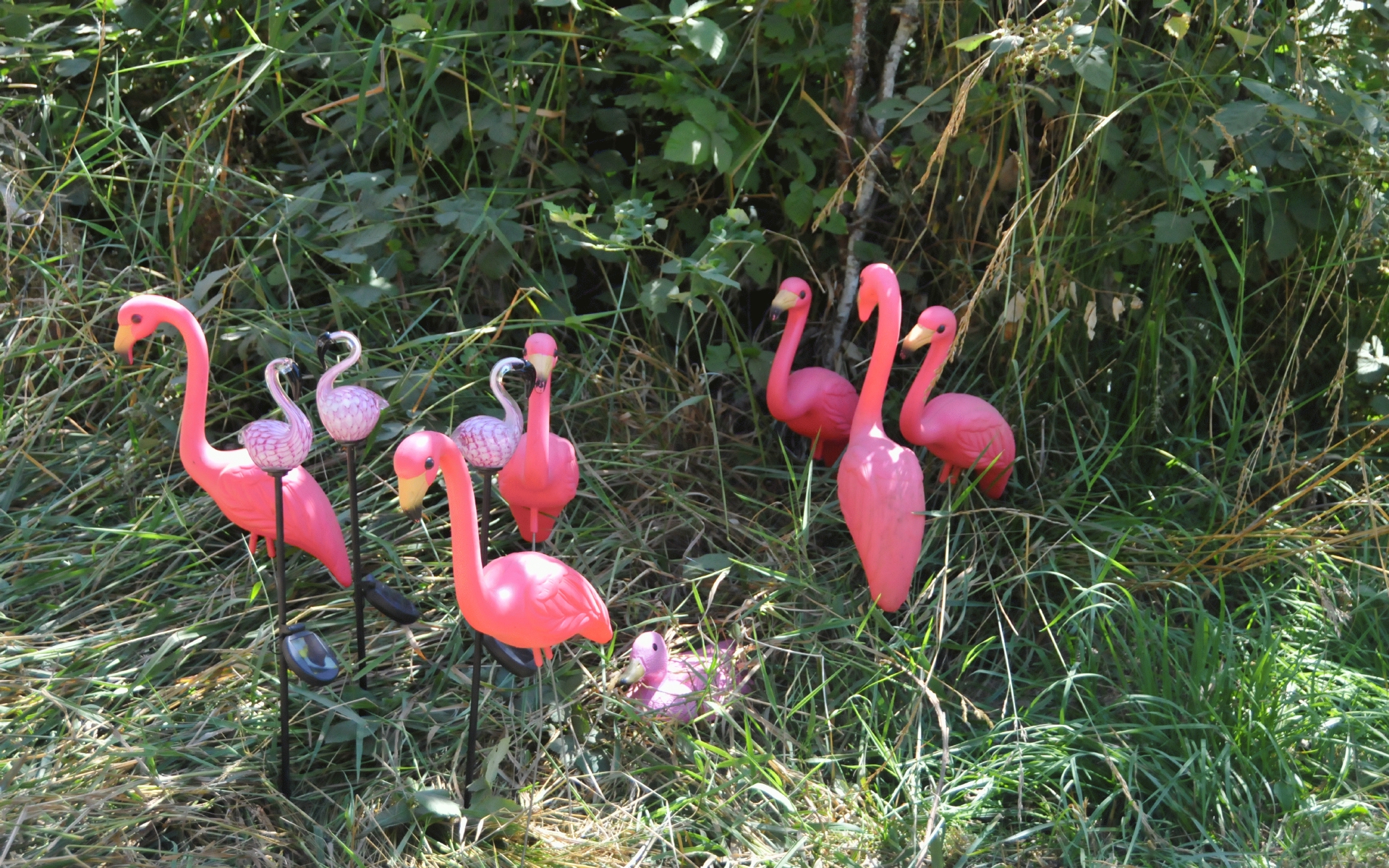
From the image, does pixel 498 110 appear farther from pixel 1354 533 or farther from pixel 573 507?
pixel 1354 533

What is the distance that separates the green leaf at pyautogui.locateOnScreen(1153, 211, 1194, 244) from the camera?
91.6 inches

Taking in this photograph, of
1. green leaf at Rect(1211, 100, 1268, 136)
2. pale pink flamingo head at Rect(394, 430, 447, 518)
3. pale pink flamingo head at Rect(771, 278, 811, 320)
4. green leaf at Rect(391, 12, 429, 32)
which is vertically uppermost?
green leaf at Rect(1211, 100, 1268, 136)

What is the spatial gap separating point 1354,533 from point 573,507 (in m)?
1.52

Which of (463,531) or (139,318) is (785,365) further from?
(139,318)

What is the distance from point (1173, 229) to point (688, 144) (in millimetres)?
993

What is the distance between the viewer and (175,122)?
9.43 feet

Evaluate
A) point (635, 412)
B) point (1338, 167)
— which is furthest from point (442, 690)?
point (1338, 167)

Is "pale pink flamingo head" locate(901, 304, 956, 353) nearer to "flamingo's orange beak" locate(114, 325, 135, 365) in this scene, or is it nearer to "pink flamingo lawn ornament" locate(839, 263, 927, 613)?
"pink flamingo lawn ornament" locate(839, 263, 927, 613)

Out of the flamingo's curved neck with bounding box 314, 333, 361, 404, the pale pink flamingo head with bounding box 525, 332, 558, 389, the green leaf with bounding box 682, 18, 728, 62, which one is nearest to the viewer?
the flamingo's curved neck with bounding box 314, 333, 361, 404

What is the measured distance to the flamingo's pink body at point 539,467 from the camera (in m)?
2.02

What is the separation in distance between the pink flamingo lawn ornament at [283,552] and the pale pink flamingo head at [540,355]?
0.38 m

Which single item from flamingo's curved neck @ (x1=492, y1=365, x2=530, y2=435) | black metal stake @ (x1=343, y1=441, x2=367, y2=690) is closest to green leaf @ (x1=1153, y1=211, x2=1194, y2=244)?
flamingo's curved neck @ (x1=492, y1=365, x2=530, y2=435)

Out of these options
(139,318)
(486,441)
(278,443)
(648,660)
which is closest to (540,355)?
(486,441)

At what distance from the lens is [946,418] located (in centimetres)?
237
